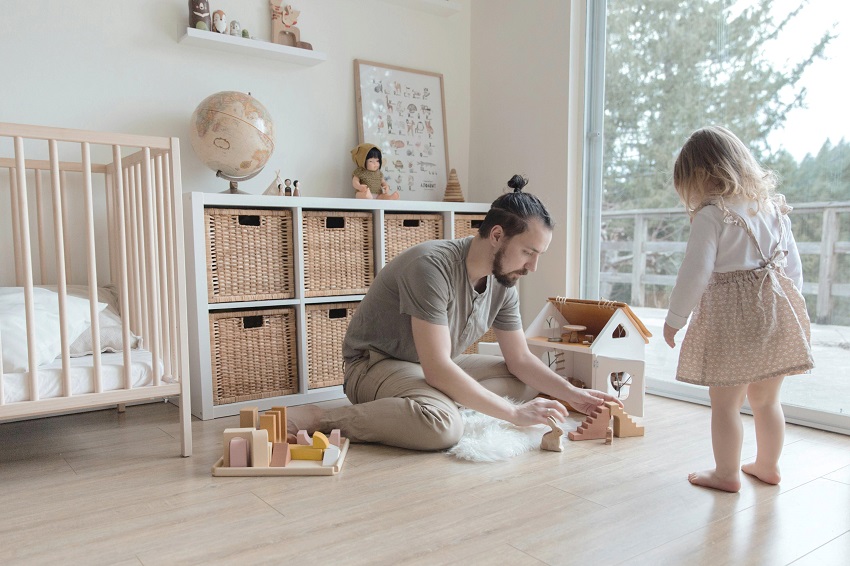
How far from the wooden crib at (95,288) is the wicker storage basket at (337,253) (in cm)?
60

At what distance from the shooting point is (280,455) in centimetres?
161

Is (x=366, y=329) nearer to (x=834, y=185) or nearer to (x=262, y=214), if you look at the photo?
(x=262, y=214)

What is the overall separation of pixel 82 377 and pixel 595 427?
4.48 feet

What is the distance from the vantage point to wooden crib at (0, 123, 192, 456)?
1524 millimetres

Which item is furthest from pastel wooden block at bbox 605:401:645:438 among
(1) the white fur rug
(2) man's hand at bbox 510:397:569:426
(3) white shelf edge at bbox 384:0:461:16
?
(3) white shelf edge at bbox 384:0:461:16

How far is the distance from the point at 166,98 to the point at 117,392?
1251 mm

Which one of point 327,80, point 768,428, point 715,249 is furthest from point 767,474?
point 327,80

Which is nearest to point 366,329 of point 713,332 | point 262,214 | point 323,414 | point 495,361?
point 323,414

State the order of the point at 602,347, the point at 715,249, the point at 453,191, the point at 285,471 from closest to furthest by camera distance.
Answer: the point at 715,249 → the point at 285,471 → the point at 602,347 → the point at 453,191

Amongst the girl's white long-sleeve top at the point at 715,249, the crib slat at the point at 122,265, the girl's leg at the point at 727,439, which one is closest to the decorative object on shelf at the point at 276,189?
the crib slat at the point at 122,265

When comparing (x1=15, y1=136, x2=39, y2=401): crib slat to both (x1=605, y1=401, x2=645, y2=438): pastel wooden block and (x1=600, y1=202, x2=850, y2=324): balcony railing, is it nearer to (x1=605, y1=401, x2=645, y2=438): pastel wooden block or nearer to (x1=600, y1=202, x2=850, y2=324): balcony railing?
(x1=605, y1=401, x2=645, y2=438): pastel wooden block

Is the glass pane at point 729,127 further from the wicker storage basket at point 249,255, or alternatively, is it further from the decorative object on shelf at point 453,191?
the wicker storage basket at point 249,255

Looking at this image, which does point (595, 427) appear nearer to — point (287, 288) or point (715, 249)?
point (715, 249)

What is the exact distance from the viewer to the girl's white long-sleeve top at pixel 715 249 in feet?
4.80
